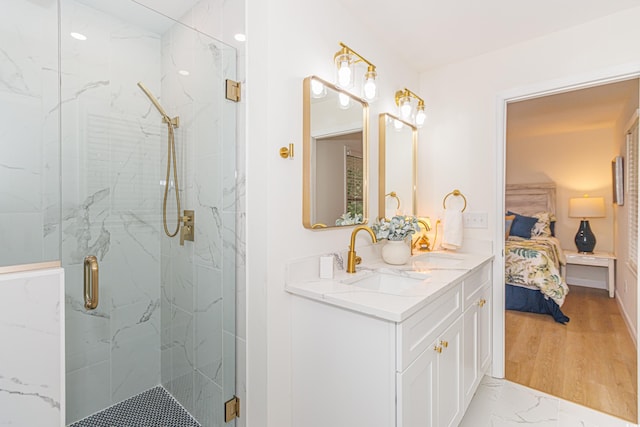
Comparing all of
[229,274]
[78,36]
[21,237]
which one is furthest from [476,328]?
[78,36]

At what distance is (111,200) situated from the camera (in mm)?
1643

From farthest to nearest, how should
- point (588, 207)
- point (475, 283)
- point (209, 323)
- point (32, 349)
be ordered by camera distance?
point (588, 207)
point (475, 283)
point (209, 323)
point (32, 349)

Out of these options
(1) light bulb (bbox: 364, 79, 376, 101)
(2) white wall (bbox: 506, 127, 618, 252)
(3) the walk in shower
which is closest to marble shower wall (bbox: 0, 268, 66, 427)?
(3) the walk in shower

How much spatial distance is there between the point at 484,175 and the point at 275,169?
1.73 meters

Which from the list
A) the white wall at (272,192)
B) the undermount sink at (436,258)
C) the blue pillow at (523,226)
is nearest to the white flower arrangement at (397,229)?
the undermount sink at (436,258)

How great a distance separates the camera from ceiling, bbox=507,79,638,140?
10.9 ft

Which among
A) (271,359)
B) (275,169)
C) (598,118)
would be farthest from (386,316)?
(598,118)

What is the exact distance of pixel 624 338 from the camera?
9.88 ft

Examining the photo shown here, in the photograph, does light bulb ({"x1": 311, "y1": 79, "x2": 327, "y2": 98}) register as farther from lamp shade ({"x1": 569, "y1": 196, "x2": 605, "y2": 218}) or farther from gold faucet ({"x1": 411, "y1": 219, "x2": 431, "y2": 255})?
lamp shade ({"x1": 569, "y1": 196, "x2": 605, "y2": 218})

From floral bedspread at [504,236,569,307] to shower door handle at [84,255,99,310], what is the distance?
372cm

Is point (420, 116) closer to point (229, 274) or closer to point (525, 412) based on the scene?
point (229, 274)

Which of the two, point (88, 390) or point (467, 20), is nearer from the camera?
point (88, 390)

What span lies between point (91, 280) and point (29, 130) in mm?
710

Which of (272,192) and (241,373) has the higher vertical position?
(272,192)
